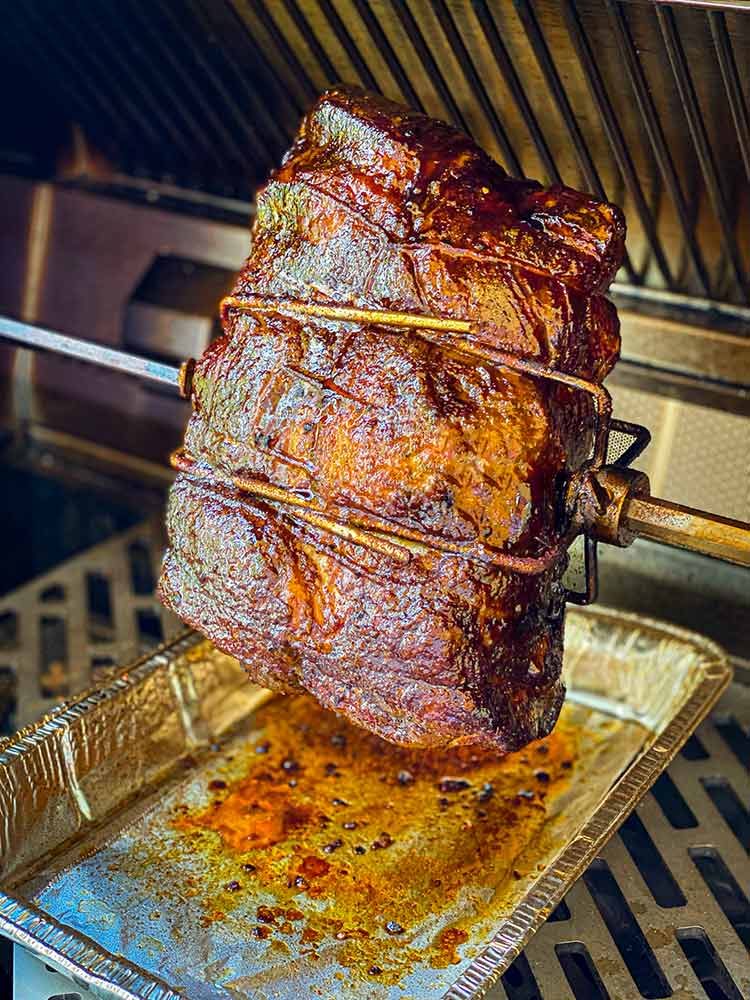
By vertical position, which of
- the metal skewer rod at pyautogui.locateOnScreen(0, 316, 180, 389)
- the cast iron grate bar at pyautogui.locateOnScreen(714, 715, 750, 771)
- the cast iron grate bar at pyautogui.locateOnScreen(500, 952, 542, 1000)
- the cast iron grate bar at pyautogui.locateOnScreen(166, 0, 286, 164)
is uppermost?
the cast iron grate bar at pyautogui.locateOnScreen(166, 0, 286, 164)

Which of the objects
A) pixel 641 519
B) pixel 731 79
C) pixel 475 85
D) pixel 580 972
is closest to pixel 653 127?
pixel 731 79

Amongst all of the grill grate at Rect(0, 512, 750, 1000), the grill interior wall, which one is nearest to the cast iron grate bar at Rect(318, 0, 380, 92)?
the grill interior wall

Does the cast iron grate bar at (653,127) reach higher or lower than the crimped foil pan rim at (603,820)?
higher

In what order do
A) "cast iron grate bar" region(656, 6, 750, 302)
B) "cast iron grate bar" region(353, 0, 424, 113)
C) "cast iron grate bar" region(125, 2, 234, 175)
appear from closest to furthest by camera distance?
1. "cast iron grate bar" region(656, 6, 750, 302)
2. "cast iron grate bar" region(353, 0, 424, 113)
3. "cast iron grate bar" region(125, 2, 234, 175)

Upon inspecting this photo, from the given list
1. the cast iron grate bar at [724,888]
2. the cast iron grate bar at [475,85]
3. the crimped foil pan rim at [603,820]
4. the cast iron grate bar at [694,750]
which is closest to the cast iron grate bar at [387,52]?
the cast iron grate bar at [475,85]

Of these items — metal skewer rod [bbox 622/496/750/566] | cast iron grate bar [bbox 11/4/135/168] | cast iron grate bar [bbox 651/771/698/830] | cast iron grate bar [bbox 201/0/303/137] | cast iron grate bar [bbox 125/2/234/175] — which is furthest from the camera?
cast iron grate bar [bbox 11/4/135/168]

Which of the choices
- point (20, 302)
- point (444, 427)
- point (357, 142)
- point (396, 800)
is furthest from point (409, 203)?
point (20, 302)

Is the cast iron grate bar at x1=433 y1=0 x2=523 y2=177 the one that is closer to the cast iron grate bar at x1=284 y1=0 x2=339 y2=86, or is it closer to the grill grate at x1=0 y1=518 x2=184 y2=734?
the cast iron grate bar at x1=284 y1=0 x2=339 y2=86

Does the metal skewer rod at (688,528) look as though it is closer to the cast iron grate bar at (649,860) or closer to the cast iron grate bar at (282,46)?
the cast iron grate bar at (649,860)
